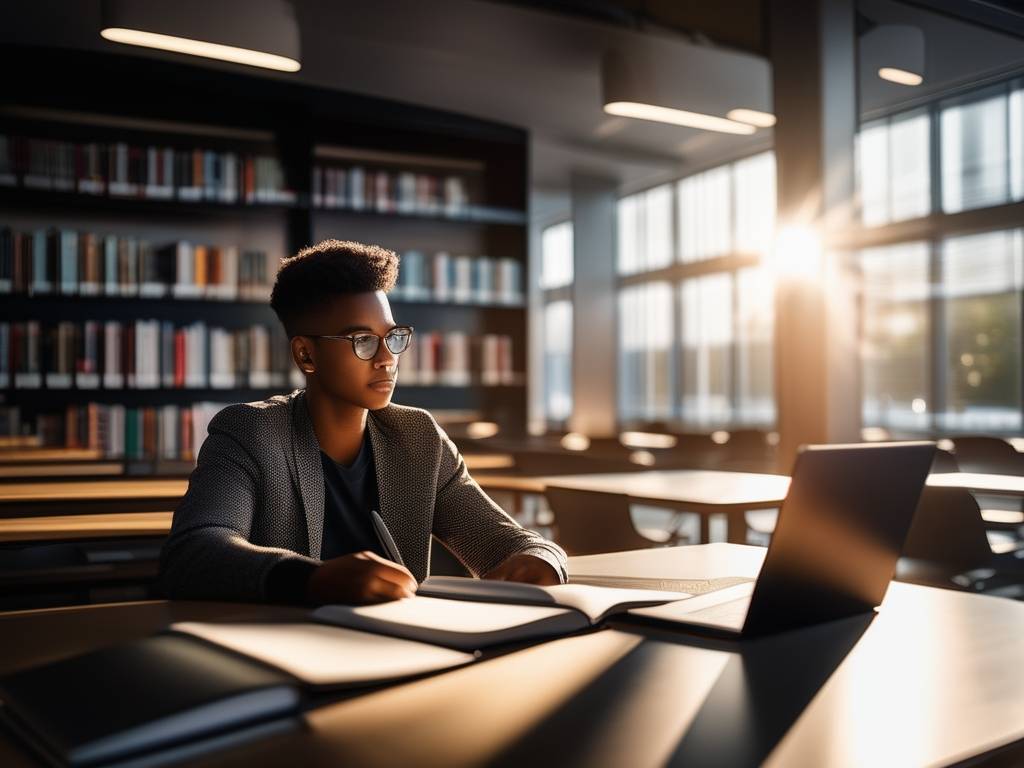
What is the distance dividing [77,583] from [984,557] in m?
2.80

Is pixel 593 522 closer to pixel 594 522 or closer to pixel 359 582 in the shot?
pixel 594 522

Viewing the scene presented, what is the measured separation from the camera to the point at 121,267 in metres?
5.26

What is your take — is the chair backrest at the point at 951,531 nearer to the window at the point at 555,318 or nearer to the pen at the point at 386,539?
the pen at the point at 386,539

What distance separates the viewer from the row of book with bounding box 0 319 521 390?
16.8ft

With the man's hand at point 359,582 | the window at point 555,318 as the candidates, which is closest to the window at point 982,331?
the window at point 555,318

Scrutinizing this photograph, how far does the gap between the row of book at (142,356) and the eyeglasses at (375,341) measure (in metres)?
4.02

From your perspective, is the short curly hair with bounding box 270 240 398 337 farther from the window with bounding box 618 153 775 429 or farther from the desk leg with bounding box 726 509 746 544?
the window with bounding box 618 153 775 429

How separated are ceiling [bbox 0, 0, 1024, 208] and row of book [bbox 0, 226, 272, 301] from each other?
110 cm

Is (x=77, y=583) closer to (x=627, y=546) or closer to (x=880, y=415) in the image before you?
(x=627, y=546)

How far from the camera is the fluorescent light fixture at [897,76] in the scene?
450cm

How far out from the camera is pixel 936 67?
13.7 ft

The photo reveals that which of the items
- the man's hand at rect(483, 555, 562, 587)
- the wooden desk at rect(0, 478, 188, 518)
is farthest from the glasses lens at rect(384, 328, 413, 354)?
the wooden desk at rect(0, 478, 188, 518)

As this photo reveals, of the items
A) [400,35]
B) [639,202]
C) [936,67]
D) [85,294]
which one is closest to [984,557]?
[936,67]

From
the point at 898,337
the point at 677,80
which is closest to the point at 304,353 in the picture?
the point at 677,80
